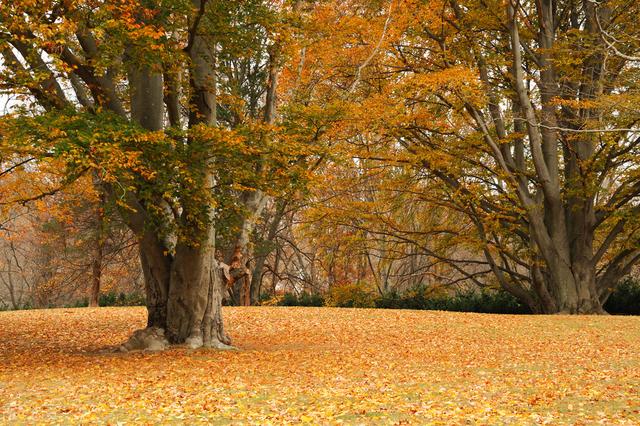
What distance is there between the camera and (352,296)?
2028 centimetres

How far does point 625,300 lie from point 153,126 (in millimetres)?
14729

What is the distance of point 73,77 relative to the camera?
10.2 meters

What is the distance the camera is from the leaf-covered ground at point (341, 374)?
20.0ft

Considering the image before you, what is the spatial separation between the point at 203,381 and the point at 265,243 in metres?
13.7

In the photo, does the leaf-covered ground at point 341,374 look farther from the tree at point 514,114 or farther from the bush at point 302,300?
the bush at point 302,300

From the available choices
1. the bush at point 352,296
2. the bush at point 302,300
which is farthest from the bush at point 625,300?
the bush at point 302,300

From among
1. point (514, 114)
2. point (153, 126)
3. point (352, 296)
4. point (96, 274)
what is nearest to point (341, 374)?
point (153, 126)

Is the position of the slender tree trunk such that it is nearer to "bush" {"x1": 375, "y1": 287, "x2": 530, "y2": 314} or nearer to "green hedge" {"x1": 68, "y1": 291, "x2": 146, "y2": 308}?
"green hedge" {"x1": 68, "y1": 291, "x2": 146, "y2": 308}

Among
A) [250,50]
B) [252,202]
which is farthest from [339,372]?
[250,50]

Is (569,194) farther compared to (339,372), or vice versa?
(569,194)

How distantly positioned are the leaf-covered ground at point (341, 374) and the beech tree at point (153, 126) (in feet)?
4.13

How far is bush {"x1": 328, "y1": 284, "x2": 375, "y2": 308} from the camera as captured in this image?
20.1m

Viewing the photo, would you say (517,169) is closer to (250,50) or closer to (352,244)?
(352,244)

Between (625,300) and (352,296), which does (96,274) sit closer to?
(352,296)
